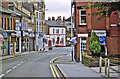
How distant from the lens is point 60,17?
93938 millimetres

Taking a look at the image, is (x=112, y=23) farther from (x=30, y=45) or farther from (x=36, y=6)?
(x=36, y=6)

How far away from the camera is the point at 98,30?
24.8 metres

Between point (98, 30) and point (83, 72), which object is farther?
point (98, 30)

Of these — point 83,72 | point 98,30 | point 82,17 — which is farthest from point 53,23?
point 83,72

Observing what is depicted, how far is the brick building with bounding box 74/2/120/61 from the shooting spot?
24.2m

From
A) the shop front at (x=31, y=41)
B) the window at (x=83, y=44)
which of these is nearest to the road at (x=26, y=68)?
the window at (x=83, y=44)

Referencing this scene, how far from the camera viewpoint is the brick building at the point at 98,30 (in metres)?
24.2

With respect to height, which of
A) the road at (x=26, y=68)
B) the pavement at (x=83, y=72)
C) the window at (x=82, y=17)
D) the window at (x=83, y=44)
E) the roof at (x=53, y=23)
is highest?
the roof at (x=53, y=23)

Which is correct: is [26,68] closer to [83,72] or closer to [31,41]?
[83,72]

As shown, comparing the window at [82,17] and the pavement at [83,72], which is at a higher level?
the window at [82,17]

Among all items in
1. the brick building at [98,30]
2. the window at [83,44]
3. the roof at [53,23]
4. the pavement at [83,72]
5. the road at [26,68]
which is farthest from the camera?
the roof at [53,23]

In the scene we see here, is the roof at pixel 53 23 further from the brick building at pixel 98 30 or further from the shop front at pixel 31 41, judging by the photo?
the brick building at pixel 98 30

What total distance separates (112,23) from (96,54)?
5379mm

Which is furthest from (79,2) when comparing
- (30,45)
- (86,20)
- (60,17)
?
(60,17)
